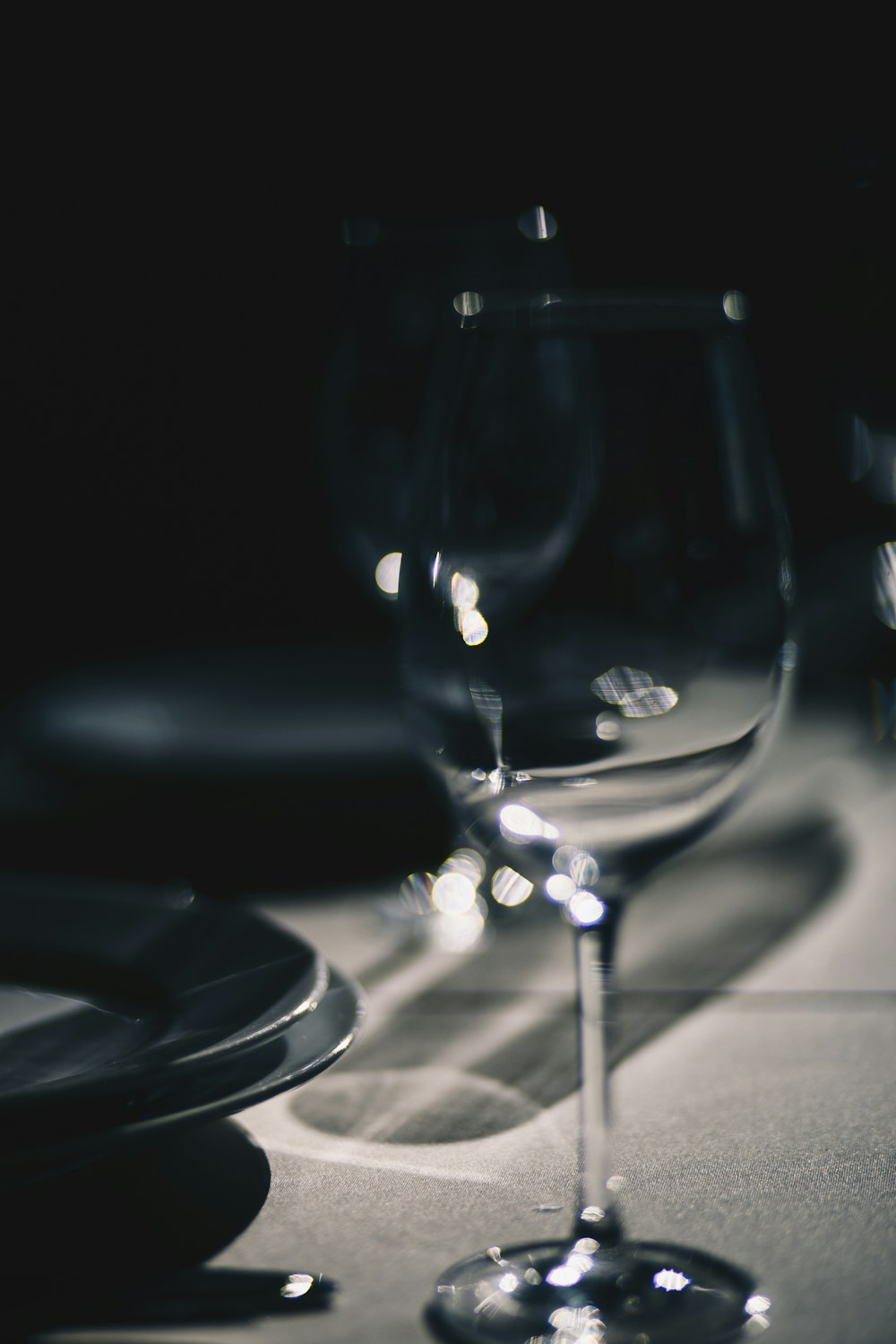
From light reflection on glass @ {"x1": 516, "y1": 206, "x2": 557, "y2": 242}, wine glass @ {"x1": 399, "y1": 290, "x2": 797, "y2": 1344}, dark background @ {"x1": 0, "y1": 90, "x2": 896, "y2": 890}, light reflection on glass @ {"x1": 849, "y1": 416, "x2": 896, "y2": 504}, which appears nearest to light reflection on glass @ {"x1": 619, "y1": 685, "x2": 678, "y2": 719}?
wine glass @ {"x1": 399, "y1": 290, "x2": 797, "y2": 1344}

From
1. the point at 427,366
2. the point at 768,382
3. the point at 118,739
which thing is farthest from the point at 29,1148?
the point at 768,382

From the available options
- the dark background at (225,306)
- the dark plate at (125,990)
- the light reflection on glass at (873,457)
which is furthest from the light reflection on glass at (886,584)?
the dark background at (225,306)

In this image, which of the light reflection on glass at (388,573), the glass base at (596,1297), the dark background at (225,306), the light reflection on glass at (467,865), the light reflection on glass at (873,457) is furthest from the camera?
the dark background at (225,306)

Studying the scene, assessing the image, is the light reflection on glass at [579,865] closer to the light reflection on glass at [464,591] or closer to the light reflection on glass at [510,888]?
the light reflection on glass at [464,591]

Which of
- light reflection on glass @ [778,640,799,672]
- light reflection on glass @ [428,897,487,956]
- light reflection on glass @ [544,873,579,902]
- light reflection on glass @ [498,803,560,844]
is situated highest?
light reflection on glass @ [778,640,799,672]

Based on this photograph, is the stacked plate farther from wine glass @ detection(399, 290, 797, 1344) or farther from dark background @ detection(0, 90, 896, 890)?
dark background @ detection(0, 90, 896, 890)

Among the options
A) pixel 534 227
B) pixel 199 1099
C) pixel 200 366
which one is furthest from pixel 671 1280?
pixel 200 366

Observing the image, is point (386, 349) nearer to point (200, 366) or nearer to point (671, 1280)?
point (671, 1280)
